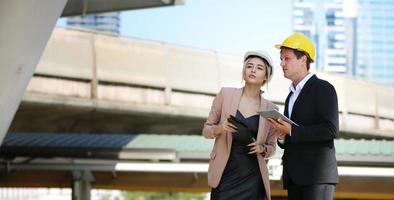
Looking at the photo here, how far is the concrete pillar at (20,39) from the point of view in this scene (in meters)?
9.35

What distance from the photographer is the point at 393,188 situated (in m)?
18.2

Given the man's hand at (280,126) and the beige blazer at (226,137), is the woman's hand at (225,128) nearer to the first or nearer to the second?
the beige blazer at (226,137)

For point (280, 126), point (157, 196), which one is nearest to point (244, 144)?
point (280, 126)

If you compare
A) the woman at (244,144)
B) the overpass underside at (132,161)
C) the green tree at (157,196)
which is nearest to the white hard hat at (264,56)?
the woman at (244,144)

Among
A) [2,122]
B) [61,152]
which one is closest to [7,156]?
[61,152]

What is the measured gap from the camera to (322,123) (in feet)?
15.7

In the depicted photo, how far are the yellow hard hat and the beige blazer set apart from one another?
1.49 ft

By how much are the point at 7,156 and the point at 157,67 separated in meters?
4.32

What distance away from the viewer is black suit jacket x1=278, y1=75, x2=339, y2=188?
4.79m

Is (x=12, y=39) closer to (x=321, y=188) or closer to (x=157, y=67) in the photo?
(x=321, y=188)

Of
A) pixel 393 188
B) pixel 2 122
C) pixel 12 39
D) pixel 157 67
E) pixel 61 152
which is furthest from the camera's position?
pixel 157 67

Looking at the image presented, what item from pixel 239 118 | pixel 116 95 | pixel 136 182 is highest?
pixel 239 118

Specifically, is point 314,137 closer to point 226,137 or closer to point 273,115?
point 273,115

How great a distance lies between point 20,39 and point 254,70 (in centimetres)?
512
